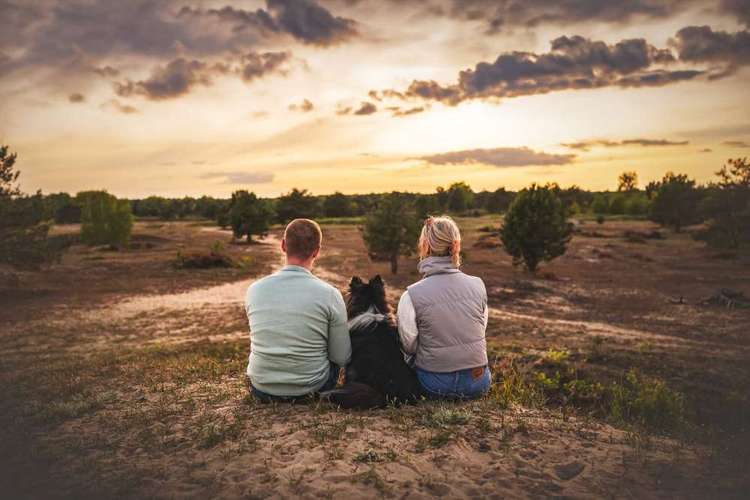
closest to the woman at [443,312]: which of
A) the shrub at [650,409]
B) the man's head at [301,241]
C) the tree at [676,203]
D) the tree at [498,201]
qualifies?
the man's head at [301,241]

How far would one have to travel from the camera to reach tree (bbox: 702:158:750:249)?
3228 cm

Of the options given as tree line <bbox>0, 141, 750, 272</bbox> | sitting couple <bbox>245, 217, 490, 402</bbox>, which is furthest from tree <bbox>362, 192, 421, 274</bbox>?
sitting couple <bbox>245, 217, 490, 402</bbox>

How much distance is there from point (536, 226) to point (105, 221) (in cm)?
3305

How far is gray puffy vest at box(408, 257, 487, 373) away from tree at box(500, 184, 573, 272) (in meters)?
21.8

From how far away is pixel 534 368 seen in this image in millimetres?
9211

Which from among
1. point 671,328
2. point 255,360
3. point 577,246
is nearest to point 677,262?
point 577,246

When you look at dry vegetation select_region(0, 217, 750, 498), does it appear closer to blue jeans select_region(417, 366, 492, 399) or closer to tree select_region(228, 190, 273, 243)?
blue jeans select_region(417, 366, 492, 399)

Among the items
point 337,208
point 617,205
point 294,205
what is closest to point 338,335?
point 294,205

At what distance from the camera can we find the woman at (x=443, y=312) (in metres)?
4.94

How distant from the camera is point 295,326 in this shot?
184 inches

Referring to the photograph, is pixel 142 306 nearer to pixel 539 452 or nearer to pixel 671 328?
pixel 539 452

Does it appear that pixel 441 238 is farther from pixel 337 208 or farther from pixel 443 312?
pixel 337 208

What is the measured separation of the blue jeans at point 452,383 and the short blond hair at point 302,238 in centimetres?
189

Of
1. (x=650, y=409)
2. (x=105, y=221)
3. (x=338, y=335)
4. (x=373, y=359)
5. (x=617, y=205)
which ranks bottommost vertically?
(x=650, y=409)
